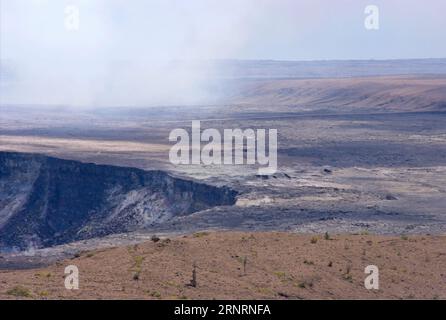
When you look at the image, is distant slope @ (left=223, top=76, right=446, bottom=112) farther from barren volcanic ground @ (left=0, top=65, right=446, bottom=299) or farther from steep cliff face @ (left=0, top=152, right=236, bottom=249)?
steep cliff face @ (left=0, top=152, right=236, bottom=249)

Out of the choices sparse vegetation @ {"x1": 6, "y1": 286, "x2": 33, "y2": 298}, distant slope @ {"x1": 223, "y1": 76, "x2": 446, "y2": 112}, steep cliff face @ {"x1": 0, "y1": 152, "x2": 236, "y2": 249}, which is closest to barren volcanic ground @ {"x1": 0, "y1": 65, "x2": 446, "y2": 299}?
sparse vegetation @ {"x1": 6, "y1": 286, "x2": 33, "y2": 298}

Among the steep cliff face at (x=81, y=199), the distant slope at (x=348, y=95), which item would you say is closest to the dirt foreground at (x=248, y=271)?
the steep cliff face at (x=81, y=199)

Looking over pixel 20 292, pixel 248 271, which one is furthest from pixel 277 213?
pixel 20 292

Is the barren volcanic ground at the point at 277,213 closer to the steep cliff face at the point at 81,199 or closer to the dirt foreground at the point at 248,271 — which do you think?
the dirt foreground at the point at 248,271

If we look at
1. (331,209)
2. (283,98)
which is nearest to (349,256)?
(331,209)

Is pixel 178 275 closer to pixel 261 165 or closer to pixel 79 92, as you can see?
pixel 261 165
